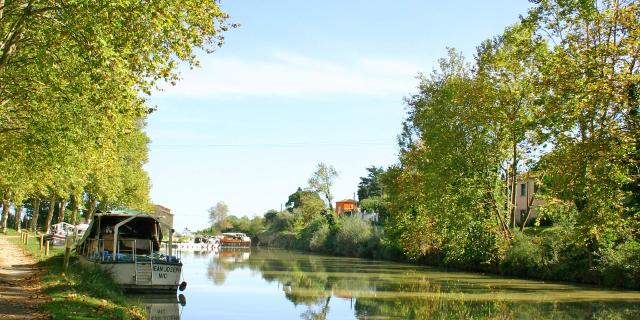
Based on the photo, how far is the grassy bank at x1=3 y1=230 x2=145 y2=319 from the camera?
52.0 feet

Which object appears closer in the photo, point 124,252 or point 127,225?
point 124,252

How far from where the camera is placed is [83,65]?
15.8 metres

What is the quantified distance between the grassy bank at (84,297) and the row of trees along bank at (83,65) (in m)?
4.29

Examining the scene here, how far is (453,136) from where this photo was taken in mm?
45250

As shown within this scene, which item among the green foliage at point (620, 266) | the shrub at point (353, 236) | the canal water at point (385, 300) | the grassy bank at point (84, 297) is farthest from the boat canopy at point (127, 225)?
the shrub at point (353, 236)

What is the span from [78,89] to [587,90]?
49.3 feet

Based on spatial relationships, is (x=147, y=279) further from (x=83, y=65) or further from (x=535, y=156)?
(x=535, y=156)

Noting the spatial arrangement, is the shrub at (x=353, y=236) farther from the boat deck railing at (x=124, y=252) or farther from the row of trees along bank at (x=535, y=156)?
the boat deck railing at (x=124, y=252)

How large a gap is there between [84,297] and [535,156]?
21639 mm

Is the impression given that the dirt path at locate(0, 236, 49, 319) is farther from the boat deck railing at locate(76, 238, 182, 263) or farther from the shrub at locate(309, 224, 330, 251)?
the shrub at locate(309, 224, 330, 251)

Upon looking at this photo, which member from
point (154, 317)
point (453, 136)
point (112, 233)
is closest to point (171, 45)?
point (154, 317)

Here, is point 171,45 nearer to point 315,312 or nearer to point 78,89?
point 78,89

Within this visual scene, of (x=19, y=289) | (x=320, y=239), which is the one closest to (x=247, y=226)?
(x=320, y=239)

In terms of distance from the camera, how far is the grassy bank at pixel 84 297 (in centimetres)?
1586
